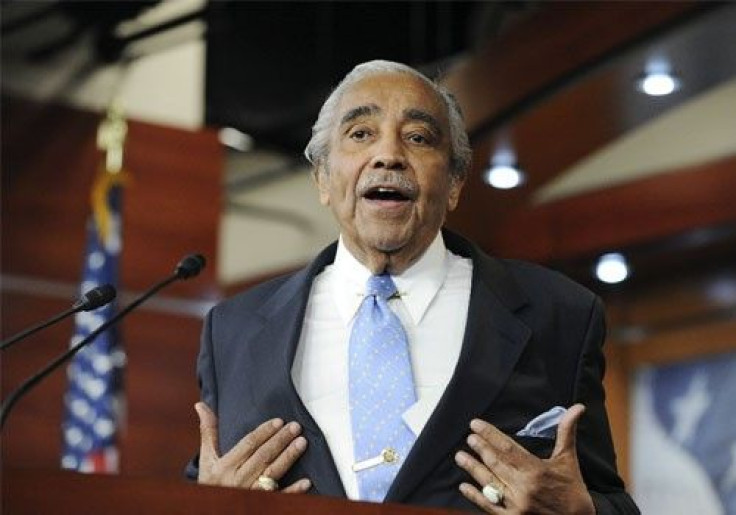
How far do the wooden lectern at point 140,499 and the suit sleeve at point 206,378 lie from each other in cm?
72

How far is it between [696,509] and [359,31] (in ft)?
10.3

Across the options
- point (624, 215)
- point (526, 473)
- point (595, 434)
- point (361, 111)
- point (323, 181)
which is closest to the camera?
point (526, 473)

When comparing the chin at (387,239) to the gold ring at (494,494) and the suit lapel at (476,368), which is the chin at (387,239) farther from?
the gold ring at (494,494)

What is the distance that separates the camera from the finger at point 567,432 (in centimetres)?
254

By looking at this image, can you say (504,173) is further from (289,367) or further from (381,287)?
(289,367)

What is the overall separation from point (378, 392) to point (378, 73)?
60 centimetres

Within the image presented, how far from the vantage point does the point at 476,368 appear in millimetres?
2688

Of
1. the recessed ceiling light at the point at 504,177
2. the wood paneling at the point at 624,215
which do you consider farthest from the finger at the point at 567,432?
the wood paneling at the point at 624,215

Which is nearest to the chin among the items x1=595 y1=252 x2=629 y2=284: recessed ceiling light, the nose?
the nose

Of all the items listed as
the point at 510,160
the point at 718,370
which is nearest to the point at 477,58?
the point at 510,160

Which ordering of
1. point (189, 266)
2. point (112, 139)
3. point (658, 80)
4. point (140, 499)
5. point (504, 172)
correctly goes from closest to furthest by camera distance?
point (140, 499)
point (189, 266)
point (658, 80)
point (504, 172)
point (112, 139)

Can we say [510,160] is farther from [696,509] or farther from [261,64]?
[261,64]

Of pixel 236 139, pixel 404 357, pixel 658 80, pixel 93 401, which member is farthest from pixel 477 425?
pixel 236 139

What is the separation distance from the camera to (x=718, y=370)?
24.1 ft
